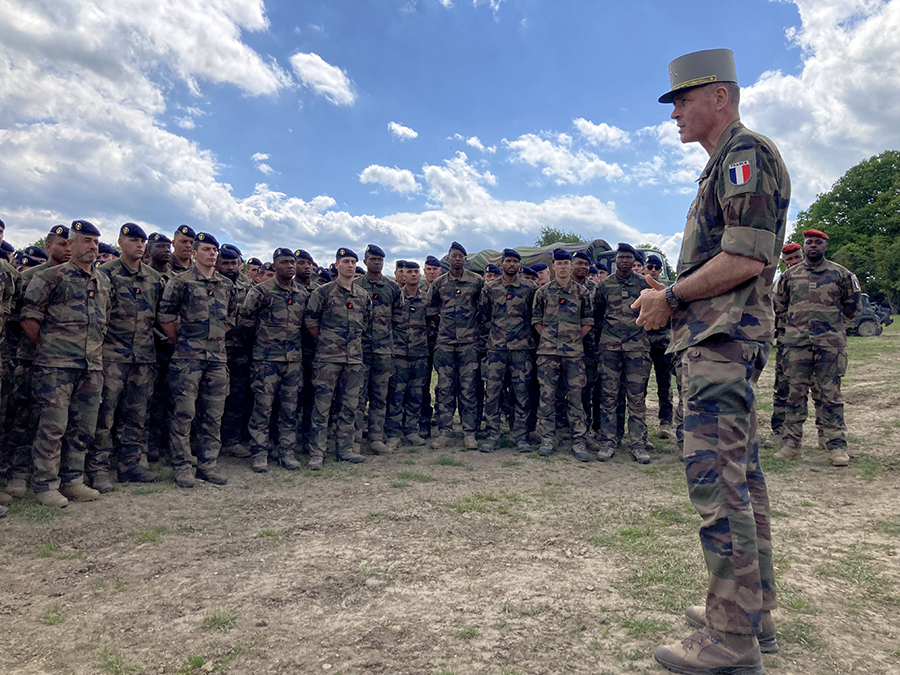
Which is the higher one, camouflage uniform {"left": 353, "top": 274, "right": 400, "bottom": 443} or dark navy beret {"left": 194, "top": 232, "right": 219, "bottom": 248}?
dark navy beret {"left": 194, "top": 232, "right": 219, "bottom": 248}

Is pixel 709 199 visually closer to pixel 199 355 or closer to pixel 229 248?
pixel 199 355

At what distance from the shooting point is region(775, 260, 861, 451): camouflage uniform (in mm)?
6176

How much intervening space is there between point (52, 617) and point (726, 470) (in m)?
3.31

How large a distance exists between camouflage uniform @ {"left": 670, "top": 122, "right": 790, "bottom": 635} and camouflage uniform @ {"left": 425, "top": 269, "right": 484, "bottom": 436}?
519cm

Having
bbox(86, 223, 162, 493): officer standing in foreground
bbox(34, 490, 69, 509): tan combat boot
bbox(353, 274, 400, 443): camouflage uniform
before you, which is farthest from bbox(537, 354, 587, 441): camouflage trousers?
Answer: bbox(34, 490, 69, 509): tan combat boot

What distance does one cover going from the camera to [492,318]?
24.2ft

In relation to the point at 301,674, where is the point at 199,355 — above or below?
above

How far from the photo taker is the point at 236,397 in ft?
22.7

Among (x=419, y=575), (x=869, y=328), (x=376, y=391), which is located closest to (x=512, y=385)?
(x=376, y=391)

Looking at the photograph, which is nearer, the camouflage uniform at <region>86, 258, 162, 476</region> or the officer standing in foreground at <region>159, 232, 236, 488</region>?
the camouflage uniform at <region>86, 258, 162, 476</region>

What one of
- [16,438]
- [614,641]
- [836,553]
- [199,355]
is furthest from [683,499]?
[16,438]

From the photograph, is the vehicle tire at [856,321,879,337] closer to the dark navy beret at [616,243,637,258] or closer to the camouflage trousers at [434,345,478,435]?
the dark navy beret at [616,243,637,258]

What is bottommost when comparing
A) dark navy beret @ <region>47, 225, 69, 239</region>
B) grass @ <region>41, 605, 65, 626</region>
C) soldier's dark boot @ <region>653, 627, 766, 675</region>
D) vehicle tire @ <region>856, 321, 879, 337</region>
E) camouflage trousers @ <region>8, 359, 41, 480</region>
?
grass @ <region>41, 605, 65, 626</region>

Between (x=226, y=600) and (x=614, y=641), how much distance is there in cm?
200
